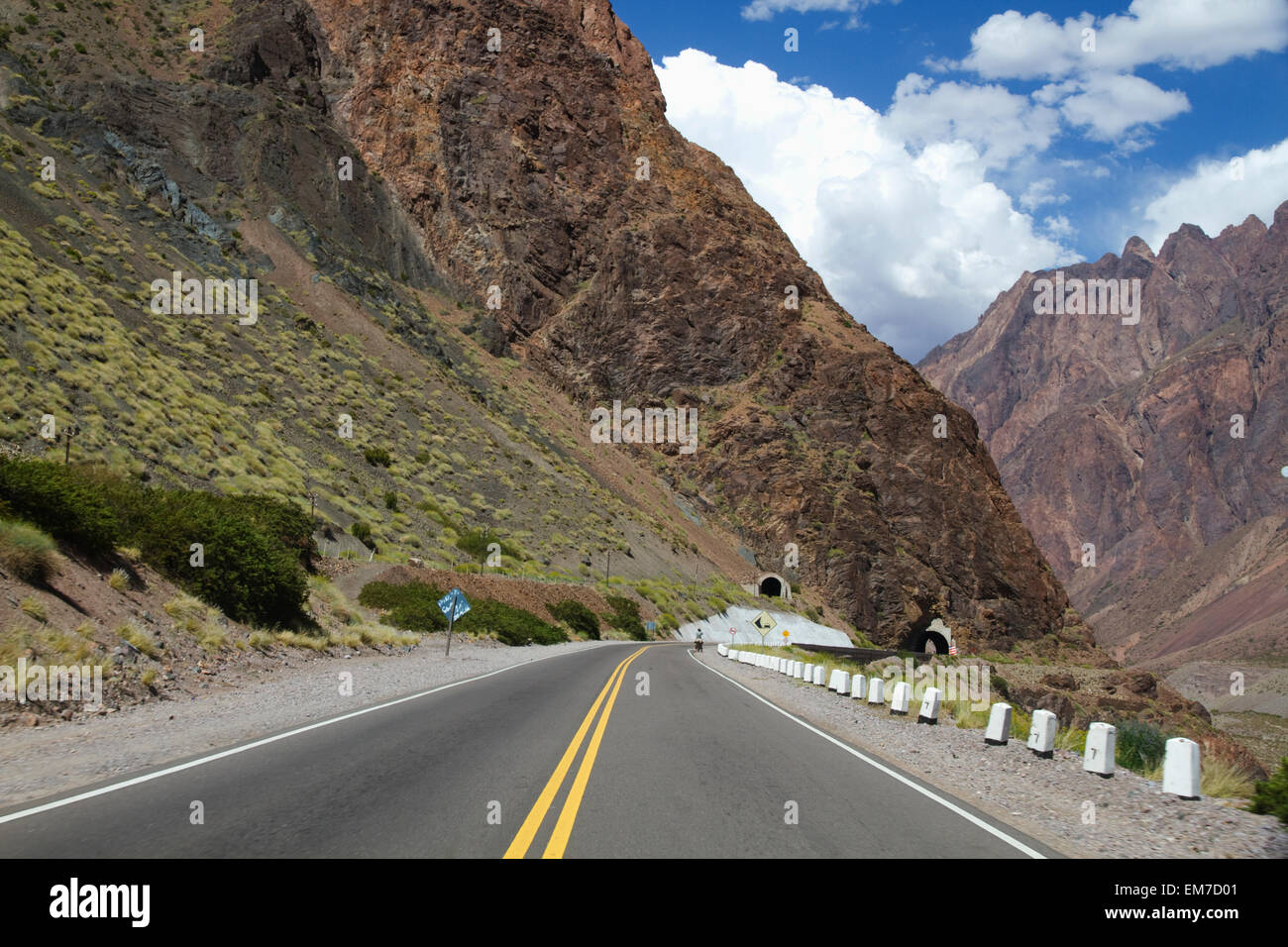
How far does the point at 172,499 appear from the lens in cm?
1884

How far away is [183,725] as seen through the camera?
1023 centimetres

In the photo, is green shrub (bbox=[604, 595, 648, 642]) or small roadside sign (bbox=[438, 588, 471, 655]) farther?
green shrub (bbox=[604, 595, 648, 642])

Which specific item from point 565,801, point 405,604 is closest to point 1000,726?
point 565,801

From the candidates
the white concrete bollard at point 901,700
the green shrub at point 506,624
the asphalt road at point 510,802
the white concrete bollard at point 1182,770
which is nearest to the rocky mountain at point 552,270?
the green shrub at point 506,624

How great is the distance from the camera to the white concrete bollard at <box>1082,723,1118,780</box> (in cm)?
980

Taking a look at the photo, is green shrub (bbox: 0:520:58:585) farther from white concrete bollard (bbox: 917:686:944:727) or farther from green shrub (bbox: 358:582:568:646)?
white concrete bollard (bbox: 917:686:944:727)

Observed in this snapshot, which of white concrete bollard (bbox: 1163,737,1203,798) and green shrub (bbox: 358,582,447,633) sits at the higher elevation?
white concrete bollard (bbox: 1163,737,1203,798)

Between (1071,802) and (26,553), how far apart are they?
14.9m

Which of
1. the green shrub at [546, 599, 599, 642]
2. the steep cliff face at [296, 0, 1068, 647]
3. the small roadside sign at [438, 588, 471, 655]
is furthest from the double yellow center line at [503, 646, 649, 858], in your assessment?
the steep cliff face at [296, 0, 1068, 647]

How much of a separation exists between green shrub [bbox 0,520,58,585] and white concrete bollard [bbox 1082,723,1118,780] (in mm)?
15526

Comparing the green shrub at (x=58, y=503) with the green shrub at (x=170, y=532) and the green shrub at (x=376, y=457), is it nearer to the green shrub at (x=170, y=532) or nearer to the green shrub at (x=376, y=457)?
the green shrub at (x=170, y=532)

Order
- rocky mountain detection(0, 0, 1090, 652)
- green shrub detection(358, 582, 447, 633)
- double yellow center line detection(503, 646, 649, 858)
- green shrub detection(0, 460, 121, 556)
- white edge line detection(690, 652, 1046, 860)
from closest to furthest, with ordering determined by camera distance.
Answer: double yellow center line detection(503, 646, 649, 858)
white edge line detection(690, 652, 1046, 860)
green shrub detection(0, 460, 121, 556)
green shrub detection(358, 582, 447, 633)
rocky mountain detection(0, 0, 1090, 652)
